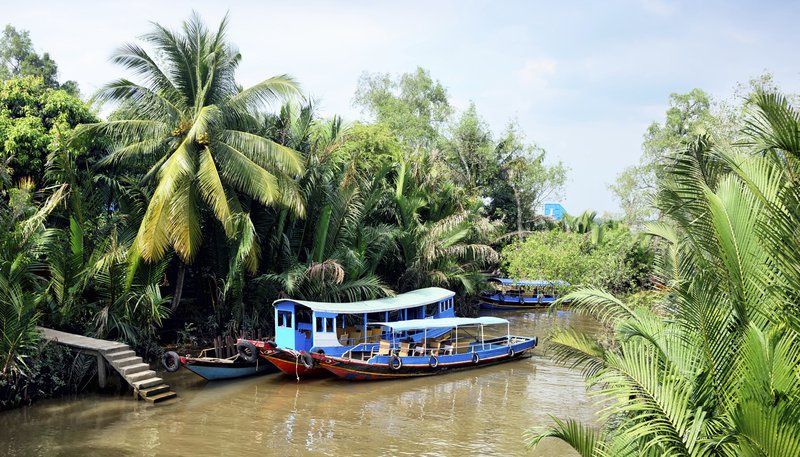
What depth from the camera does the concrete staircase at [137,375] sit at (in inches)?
511

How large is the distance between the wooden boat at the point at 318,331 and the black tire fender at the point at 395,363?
3.18ft

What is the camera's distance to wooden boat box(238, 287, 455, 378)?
15203 mm

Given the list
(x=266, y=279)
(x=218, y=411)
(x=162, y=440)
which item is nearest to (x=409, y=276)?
(x=266, y=279)

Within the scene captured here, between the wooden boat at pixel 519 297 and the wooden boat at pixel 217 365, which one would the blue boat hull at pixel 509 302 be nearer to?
the wooden boat at pixel 519 297

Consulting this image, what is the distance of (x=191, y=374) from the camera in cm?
1600

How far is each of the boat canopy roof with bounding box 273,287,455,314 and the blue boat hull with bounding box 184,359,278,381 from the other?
5.62 feet

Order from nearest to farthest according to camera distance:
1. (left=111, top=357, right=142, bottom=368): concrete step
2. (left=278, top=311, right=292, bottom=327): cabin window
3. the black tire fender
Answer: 1. (left=111, top=357, right=142, bottom=368): concrete step
2. the black tire fender
3. (left=278, top=311, right=292, bottom=327): cabin window

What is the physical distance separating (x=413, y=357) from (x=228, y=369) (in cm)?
478

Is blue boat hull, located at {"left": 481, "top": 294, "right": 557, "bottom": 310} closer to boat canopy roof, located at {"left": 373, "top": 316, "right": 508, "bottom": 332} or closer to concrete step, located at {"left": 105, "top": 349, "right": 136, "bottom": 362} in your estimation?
boat canopy roof, located at {"left": 373, "top": 316, "right": 508, "bottom": 332}

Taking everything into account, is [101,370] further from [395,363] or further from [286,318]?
[395,363]

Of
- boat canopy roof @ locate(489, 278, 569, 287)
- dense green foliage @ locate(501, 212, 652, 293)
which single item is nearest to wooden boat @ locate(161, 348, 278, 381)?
dense green foliage @ locate(501, 212, 652, 293)

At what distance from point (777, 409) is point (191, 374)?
48.8 ft

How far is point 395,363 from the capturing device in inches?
633

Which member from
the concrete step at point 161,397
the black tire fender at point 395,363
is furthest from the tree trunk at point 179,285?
the black tire fender at point 395,363
